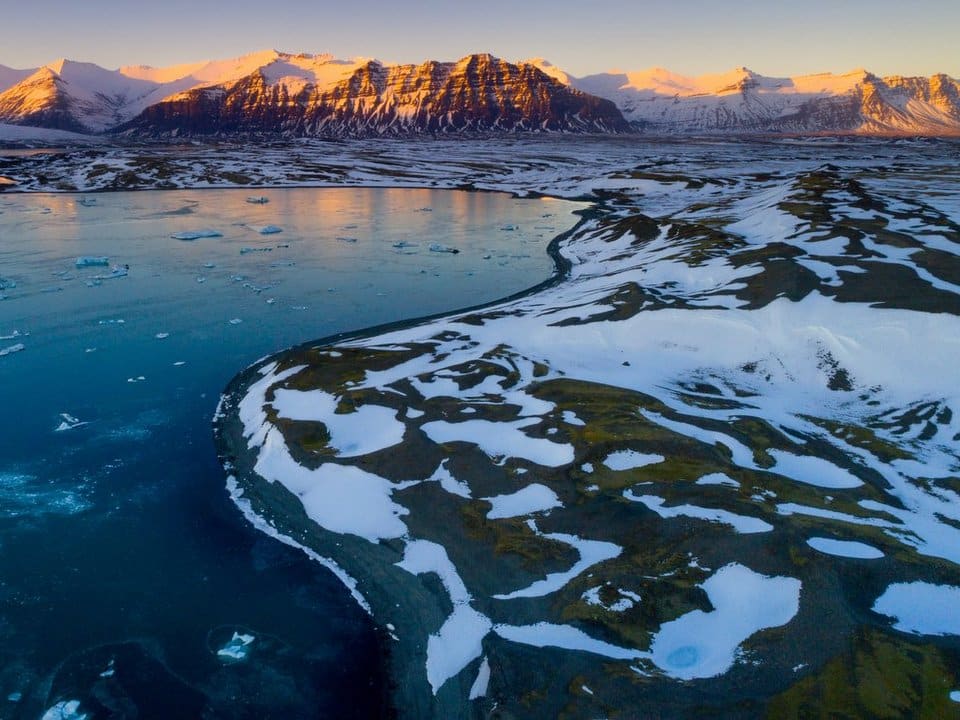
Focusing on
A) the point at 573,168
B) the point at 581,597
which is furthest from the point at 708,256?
the point at 573,168

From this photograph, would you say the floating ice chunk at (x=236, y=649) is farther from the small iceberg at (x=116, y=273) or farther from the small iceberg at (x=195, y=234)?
the small iceberg at (x=195, y=234)

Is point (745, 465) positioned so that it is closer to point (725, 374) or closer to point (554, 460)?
point (554, 460)

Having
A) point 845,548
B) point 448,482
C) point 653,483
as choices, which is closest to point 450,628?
point 448,482

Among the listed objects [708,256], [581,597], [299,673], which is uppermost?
[708,256]

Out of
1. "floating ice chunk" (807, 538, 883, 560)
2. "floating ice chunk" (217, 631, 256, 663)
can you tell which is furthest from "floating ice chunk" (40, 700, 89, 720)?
"floating ice chunk" (807, 538, 883, 560)

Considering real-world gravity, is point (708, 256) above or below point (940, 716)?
above

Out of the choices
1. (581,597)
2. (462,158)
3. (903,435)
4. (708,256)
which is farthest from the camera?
(462,158)

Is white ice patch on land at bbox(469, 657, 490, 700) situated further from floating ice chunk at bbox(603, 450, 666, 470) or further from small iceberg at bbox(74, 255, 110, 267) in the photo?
small iceberg at bbox(74, 255, 110, 267)

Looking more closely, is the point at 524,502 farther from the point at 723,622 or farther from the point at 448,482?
the point at 723,622
